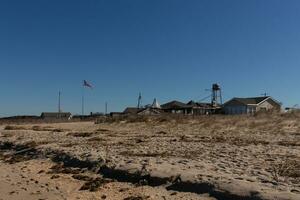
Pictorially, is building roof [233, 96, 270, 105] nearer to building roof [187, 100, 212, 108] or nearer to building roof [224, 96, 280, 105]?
building roof [224, 96, 280, 105]

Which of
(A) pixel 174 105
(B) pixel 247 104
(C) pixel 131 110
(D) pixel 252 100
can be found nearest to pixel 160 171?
(B) pixel 247 104

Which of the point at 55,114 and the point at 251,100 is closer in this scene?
the point at 251,100

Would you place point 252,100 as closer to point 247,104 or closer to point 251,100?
point 251,100

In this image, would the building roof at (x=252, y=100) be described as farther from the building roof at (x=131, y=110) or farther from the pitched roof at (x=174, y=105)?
the building roof at (x=131, y=110)

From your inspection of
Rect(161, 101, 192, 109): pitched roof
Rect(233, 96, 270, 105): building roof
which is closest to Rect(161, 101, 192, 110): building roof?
Rect(161, 101, 192, 109): pitched roof

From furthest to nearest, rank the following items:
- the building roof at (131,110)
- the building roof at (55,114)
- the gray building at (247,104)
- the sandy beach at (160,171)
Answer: the building roof at (55,114) → the building roof at (131,110) → the gray building at (247,104) → the sandy beach at (160,171)

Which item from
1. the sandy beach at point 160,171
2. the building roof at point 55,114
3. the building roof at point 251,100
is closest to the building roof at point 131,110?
the building roof at point 55,114

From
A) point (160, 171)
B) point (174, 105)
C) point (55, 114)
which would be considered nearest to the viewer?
point (160, 171)

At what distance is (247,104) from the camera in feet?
302

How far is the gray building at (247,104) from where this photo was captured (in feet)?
302

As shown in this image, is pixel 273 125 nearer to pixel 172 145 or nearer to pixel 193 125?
pixel 193 125

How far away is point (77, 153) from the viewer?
65.0ft

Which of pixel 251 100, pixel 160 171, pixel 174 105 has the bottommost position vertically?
pixel 160 171

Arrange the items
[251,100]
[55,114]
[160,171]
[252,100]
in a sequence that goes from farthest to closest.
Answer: [55,114], [252,100], [251,100], [160,171]
